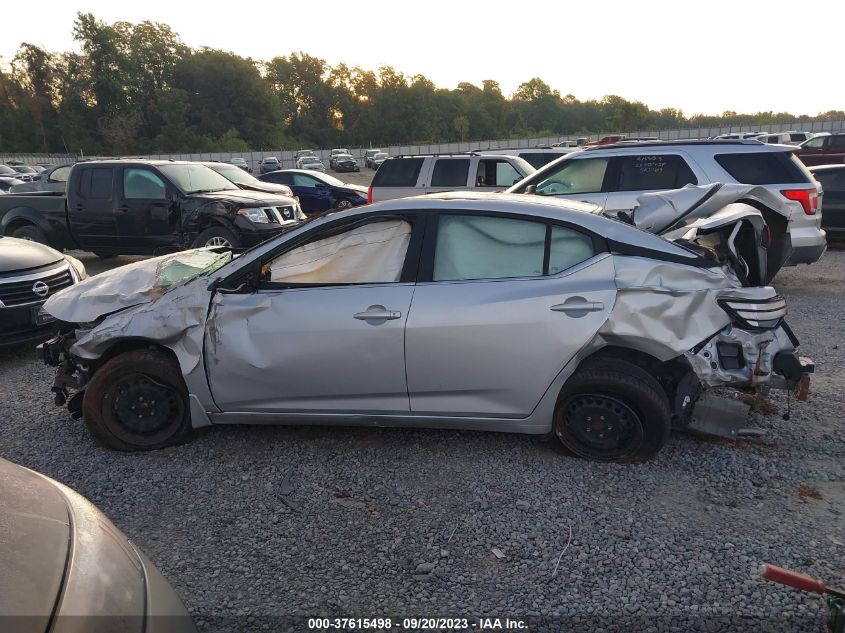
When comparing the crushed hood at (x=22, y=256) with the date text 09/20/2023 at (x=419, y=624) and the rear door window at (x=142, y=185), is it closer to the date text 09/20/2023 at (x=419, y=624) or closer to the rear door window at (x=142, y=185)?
the rear door window at (x=142, y=185)

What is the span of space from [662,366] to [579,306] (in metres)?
0.73

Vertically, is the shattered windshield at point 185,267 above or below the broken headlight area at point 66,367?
above

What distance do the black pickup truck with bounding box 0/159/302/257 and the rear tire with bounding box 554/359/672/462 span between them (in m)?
6.72

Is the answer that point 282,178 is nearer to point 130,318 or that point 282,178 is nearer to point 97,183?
point 97,183

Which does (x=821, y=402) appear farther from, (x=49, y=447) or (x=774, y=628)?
(x=49, y=447)

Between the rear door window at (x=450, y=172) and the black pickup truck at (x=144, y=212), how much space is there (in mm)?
2901

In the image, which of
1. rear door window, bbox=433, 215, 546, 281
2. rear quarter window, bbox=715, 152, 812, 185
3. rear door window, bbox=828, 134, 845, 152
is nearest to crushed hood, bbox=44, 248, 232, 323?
rear door window, bbox=433, 215, 546, 281

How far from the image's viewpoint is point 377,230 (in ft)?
12.8

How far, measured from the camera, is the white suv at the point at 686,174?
739 cm

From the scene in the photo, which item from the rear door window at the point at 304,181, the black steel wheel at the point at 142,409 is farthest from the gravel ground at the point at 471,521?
the rear door window at the point at 304,181

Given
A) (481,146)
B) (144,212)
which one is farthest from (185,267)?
(481,146)

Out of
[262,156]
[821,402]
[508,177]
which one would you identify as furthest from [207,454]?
[262,156]

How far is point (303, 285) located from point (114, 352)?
140 centimetres

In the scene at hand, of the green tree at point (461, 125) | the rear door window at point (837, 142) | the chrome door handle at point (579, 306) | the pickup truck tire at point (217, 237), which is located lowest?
the pickup truck tire at point (217, 237)
